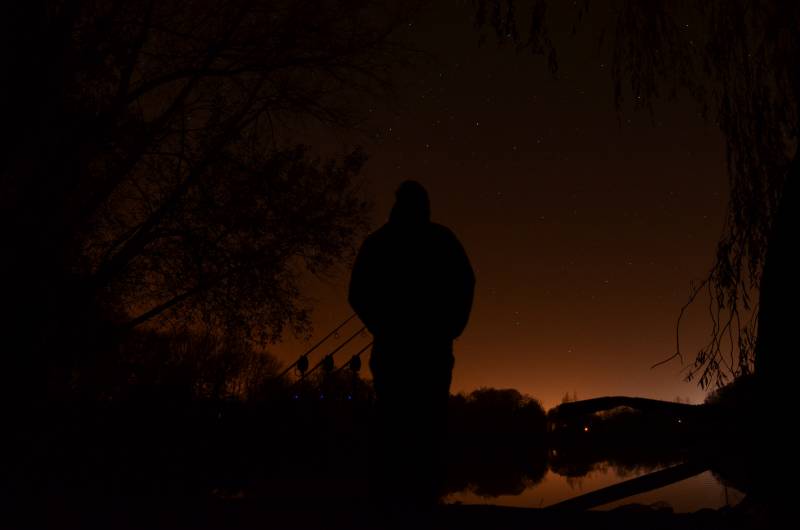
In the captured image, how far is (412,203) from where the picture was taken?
3965 mm

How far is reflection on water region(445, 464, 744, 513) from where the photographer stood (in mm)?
20219

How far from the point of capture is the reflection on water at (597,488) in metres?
20.2

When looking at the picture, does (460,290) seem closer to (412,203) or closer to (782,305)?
(412,203)

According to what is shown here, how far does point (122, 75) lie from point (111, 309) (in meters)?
3.24

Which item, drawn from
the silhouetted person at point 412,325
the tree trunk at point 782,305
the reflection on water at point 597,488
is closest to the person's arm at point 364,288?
the silhouetted person at point 412,325

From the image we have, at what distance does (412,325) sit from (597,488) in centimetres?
1715

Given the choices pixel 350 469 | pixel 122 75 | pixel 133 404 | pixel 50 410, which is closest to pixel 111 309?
pixel 50 410

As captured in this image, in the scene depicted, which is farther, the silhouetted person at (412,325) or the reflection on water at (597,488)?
the reflection on water at (597,488)

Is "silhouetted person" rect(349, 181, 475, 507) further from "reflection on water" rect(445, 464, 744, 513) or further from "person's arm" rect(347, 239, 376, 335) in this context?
"reflection on water" rect(445, 464, 744, 513)

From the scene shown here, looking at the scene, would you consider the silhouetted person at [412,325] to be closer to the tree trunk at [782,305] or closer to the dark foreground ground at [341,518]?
the dark foreground ground at [341,518]

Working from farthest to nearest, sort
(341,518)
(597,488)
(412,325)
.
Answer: (597,488)
(412,325)
(341,518)

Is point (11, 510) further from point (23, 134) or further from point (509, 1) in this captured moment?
point (23, 134)

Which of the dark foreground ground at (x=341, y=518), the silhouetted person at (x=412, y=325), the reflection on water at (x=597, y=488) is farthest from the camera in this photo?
the reflection on water at (x=597, y=488)

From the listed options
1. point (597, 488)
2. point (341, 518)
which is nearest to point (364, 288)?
point (341, 518)
